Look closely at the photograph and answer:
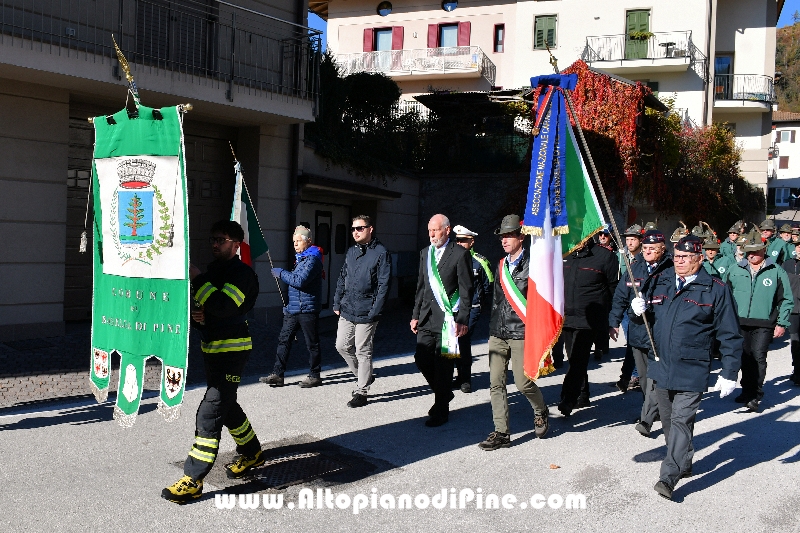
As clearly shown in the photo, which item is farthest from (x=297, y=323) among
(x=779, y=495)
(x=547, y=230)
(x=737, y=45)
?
(x=737, y=45)

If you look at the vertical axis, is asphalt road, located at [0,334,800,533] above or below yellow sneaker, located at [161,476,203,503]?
below

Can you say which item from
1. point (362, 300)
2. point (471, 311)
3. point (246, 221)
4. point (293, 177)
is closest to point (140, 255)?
point (246, 221)

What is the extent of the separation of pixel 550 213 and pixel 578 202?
317 millimetres

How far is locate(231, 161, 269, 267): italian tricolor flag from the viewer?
7.90 m

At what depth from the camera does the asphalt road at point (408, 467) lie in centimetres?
469

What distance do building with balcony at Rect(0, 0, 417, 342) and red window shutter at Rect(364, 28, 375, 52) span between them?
22.0 metres

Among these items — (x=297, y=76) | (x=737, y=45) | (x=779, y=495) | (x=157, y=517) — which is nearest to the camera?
(x=157, y=517)

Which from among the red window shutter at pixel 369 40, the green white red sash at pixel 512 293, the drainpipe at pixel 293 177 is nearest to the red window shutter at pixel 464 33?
the red window shutter at pixel 369 40

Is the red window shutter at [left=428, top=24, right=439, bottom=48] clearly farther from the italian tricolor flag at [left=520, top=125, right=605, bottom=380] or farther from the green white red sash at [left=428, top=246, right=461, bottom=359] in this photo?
the italian tricolor flag at [left=520, top=125, right=605, bottom=380]

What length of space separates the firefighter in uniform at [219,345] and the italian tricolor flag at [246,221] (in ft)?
8.64

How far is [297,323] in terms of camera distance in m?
8.69

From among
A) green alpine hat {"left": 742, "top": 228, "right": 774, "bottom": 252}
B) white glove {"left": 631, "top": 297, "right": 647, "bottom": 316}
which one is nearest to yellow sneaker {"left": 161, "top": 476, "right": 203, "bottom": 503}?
white glove {"left": 631, "top": 297, "right": 647, "bottom": 316}

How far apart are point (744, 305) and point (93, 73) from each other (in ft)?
29.5

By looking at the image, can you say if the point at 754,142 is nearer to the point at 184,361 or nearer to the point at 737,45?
the point at 737,45
